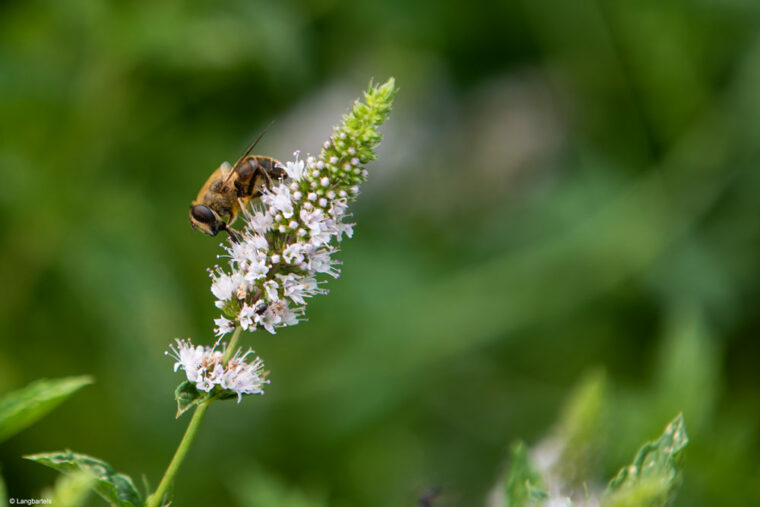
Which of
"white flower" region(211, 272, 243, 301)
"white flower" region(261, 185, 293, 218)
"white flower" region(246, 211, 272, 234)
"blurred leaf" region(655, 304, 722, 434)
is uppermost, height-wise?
"blurred leaf" region(655, 304, 722, 434)

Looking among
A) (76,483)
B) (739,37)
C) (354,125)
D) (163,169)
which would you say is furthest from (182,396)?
(739,37)

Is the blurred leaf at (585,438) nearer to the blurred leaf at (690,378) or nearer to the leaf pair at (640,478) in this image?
the leaf pair at (640,478)

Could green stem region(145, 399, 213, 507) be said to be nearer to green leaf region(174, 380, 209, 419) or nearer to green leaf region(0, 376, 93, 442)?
green leaf region(174, 380, 209, 419)

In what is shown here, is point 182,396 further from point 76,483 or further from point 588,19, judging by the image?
point 588,19

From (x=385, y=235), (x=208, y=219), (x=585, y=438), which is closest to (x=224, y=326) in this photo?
(x=208, y=219)

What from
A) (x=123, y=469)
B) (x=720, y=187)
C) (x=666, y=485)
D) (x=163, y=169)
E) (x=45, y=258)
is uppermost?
(x=720, y=187)

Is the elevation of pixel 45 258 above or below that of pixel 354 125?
above

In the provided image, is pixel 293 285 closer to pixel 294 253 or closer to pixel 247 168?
pixel 294 253

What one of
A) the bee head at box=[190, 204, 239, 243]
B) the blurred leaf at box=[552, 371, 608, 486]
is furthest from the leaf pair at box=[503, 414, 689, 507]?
the bee head at box=[190, 204, 239, 243]
